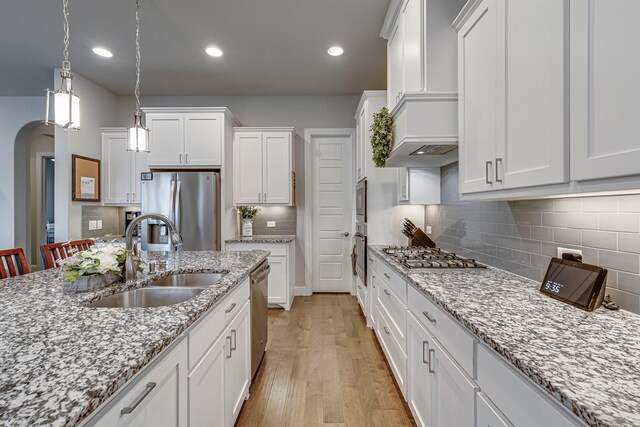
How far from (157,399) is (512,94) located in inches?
66.2

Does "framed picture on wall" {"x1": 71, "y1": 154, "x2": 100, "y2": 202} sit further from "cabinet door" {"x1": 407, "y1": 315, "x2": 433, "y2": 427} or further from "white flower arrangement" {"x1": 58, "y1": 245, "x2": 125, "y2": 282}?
"cabinet door" {"x1": 407, "y1": 315, "x2": 433, "y2": 427}

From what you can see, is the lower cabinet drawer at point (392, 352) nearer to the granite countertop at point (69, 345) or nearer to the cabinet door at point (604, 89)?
the granite countertop at point (69, 345)

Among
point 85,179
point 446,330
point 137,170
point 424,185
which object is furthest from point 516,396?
point 85,179

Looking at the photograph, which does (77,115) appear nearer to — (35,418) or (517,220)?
(35,418)

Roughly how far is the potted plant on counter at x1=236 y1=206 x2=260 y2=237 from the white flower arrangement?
2.76 meters

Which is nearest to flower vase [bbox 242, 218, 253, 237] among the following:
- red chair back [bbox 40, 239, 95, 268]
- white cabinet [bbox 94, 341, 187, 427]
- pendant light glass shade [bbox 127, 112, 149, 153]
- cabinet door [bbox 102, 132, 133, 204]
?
cabinet door [bbox 102, 132, 133, 204]

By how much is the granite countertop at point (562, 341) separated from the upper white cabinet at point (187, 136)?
3.22m

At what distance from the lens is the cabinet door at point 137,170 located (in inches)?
167

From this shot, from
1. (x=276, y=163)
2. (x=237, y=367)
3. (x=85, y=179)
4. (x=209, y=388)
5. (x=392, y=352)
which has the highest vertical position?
(x=276, y=163)

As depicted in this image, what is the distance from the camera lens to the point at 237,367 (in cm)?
182

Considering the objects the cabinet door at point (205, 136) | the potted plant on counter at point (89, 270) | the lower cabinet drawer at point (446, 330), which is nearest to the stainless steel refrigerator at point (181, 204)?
the cabinet door at point (205, 136)

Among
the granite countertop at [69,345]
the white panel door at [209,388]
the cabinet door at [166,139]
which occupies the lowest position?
the white panel door at [209,388]

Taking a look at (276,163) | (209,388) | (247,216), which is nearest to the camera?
(209,388)

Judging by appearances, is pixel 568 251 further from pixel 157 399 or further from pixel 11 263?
pixel 11 263
